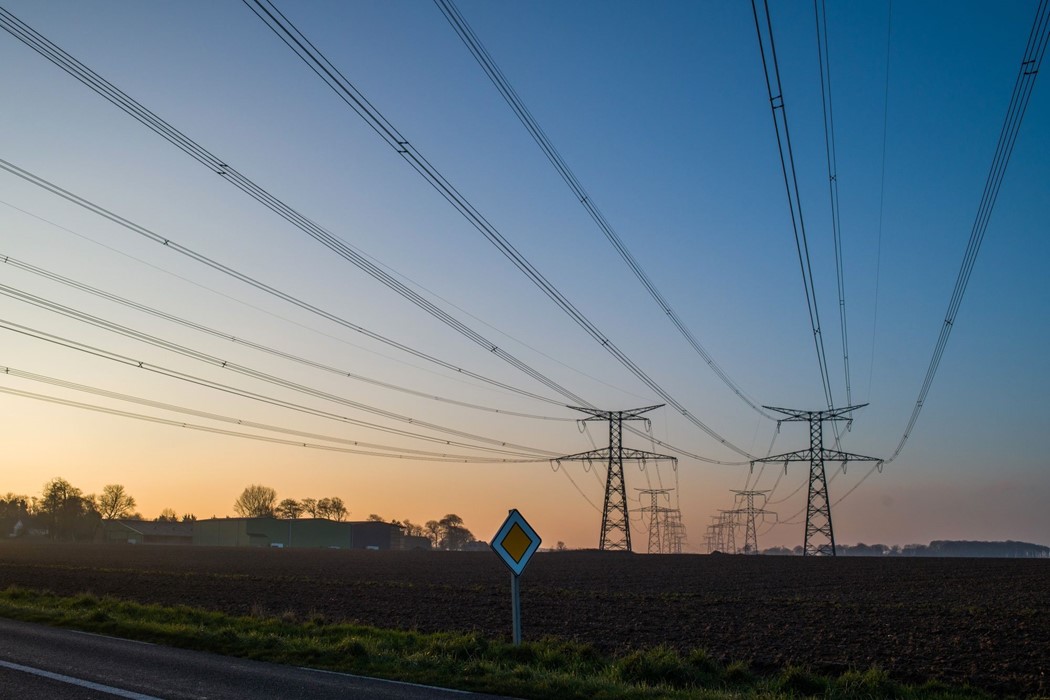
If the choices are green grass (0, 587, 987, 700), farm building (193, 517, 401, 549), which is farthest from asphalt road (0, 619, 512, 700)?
farm building (193, 517, 401, 549)

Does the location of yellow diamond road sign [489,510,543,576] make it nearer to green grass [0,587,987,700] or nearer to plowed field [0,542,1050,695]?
green grass [0,587,987,700]

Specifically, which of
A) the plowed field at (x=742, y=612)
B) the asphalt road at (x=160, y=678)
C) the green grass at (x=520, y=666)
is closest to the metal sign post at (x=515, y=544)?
the green grass at (x=520, y=666)

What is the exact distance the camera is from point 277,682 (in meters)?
12.1

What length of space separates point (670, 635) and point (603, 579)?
3220cm

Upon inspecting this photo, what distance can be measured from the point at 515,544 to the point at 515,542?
0.15 feet

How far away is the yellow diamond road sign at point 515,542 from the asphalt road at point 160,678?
13.8ft

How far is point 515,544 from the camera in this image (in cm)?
1659

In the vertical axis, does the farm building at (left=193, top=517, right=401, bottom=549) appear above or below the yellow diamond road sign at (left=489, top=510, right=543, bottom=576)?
below

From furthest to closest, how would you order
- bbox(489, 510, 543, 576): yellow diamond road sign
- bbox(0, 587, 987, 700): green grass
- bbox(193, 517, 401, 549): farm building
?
bbox(193, 517, 401, 549): farm building
bbox(489, 510, 543, 576): yellow diamond road sign
bbox(0, 587, 987, 700): green grass

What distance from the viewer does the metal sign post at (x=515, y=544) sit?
1630cm

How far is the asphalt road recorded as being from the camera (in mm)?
10773

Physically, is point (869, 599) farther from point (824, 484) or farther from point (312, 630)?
point (824, 484)

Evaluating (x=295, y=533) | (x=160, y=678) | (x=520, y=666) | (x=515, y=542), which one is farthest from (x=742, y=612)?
(x=295, y=533)

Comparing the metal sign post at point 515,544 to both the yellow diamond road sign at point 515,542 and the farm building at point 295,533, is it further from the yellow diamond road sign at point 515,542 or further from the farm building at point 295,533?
the farm building at point 295,533
